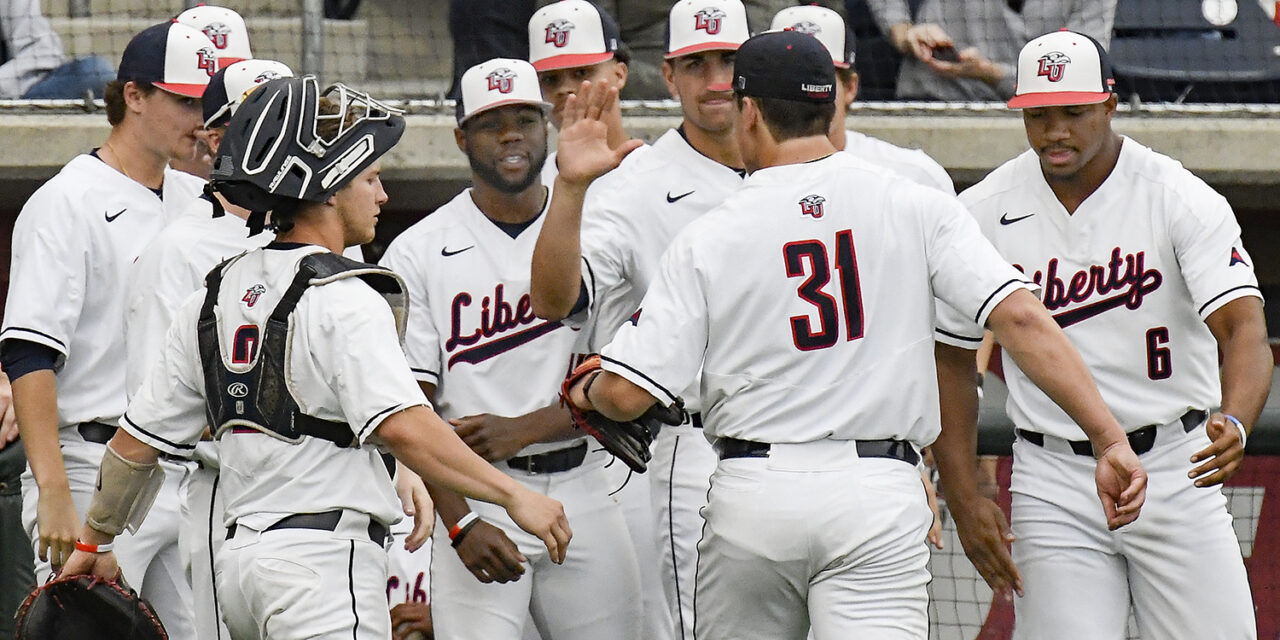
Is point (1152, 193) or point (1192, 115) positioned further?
point (1192, 115)

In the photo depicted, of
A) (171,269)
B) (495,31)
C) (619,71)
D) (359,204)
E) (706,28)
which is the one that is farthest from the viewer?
(495,31)

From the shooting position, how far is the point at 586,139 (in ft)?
14.0

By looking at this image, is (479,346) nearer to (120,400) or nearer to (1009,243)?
(120,400)

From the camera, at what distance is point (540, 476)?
181 inches

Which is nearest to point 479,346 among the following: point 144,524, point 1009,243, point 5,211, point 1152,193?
point 144,524

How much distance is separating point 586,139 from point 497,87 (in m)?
0.57

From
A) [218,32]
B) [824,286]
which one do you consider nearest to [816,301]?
[824,286]

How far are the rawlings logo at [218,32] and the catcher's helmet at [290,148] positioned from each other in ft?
5.32

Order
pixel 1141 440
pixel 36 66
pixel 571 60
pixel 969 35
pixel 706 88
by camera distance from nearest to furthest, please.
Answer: pixel 1141 440
pixel 706 88
pixel 571 60
pixel 36 66
pixel 969 35

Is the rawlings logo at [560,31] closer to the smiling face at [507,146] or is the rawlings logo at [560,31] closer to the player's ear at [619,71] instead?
the player's ear at [619,71]

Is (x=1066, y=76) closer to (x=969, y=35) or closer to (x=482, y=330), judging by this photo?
(x=482, y=330)

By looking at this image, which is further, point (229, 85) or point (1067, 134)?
point (1067, 134)

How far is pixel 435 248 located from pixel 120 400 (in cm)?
95

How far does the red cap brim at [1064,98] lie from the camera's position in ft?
14.9
